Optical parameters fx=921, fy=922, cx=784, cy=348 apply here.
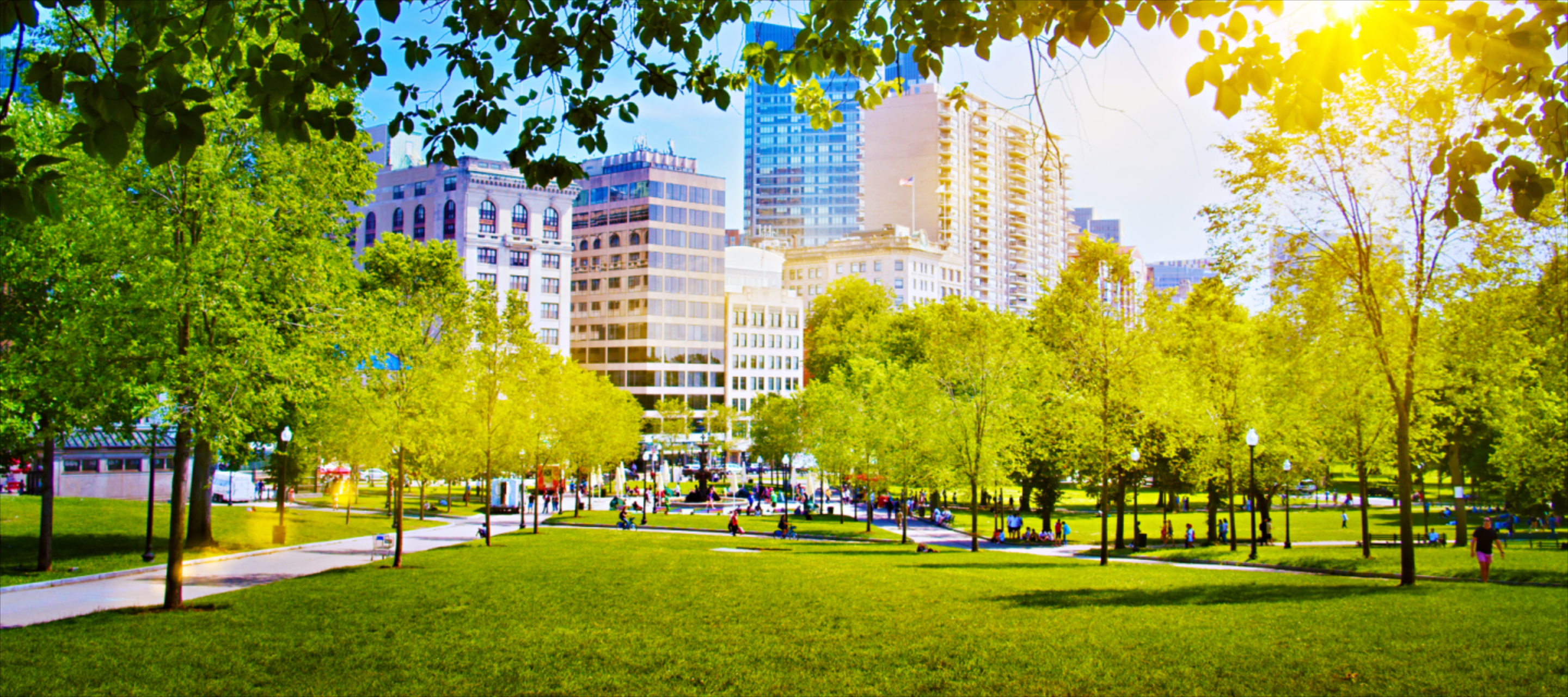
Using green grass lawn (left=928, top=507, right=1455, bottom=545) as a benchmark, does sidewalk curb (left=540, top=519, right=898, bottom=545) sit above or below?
above

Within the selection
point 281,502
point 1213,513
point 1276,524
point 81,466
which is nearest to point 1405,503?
point 1213,513

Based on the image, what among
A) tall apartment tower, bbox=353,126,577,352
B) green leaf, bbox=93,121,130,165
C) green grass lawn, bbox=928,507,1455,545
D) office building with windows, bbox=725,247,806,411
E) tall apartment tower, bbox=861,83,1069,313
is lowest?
green grass lawn, bbox=928,507,1455,545

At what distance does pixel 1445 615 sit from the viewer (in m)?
13.1

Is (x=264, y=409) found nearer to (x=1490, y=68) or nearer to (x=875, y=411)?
(x=1490, y=68)

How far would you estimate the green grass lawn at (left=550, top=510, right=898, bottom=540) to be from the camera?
40.4 metres

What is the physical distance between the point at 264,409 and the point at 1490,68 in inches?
700

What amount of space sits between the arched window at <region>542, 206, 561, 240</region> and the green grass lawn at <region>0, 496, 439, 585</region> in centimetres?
5371

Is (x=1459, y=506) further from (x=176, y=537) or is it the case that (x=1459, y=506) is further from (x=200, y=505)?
(x=200, y=505)

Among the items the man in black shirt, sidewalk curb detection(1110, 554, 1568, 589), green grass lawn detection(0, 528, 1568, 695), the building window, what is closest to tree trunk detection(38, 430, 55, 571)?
green grass lawn detection(0, 528, 1568, 695)

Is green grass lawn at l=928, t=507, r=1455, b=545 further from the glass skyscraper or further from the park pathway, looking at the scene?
the glass skyscraper

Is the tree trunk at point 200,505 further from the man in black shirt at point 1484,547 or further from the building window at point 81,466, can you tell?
the man in black shirt at point 1484,547

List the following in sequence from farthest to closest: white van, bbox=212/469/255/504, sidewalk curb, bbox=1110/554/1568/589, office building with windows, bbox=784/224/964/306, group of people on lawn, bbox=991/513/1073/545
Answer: office building with windows, bbox=784/224/964/306, white van, bbox=212/469/255/504, group of people on lawn, bbox=991/513/1073/545, sidewalk curb, bbox=1110/554/1568/589

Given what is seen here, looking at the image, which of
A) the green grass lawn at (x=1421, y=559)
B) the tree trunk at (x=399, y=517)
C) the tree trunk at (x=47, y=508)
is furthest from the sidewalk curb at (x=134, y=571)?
the green grass lawn at (x=1421, y=559)

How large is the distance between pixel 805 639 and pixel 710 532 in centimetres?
2860
